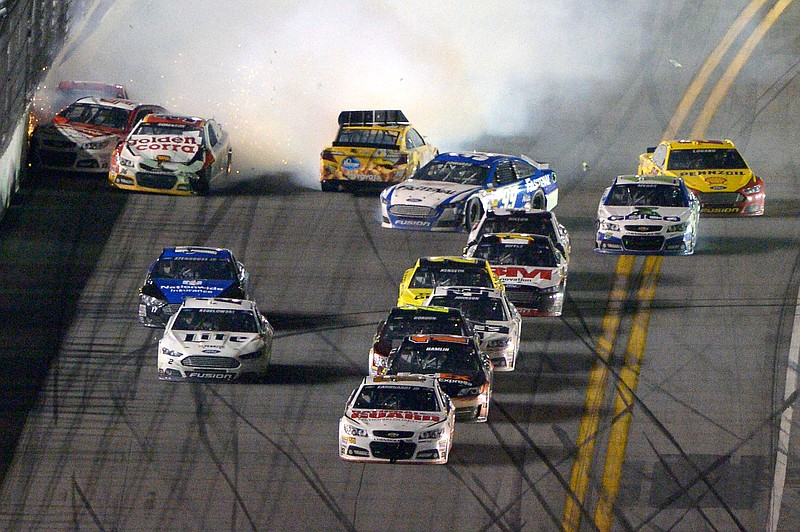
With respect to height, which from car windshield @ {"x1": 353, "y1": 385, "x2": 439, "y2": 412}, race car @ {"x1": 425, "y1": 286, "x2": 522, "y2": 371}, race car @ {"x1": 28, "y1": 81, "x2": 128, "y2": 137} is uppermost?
car windshield @ {"x1": 353, "y1": 385, "x2": 439, "y2": 412}

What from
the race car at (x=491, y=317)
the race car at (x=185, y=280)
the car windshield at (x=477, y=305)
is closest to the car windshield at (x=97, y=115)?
the race car at (x=185, y=280)

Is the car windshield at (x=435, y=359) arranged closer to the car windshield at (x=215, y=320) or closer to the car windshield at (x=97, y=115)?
the car windshield at (x=215, y=320)

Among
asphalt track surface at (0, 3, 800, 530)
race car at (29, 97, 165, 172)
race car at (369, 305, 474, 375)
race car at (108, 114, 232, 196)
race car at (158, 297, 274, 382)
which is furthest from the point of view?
race car at (29, 97, 165, 172)

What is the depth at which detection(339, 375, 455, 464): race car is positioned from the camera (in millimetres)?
20672

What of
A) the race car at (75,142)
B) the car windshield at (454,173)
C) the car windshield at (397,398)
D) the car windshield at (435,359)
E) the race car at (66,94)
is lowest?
the race car at (66,94)

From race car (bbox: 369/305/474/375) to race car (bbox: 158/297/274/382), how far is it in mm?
1542

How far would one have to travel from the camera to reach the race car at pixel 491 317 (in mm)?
24828

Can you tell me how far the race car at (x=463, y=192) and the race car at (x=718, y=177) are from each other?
2.54m

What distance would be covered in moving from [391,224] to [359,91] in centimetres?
1179

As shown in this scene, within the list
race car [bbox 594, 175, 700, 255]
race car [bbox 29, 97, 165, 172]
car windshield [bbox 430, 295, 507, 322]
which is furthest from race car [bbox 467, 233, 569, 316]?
race car [bbox 29, 97, 165, 172]

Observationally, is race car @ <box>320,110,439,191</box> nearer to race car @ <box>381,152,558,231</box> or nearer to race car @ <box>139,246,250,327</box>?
race car @ <box>381,152,558,231</box>

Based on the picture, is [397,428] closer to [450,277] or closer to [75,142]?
[450,277]

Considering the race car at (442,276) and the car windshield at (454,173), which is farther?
the car windshield at (454,173)

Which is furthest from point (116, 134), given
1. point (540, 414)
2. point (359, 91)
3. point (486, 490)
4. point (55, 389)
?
point (486, 490)
